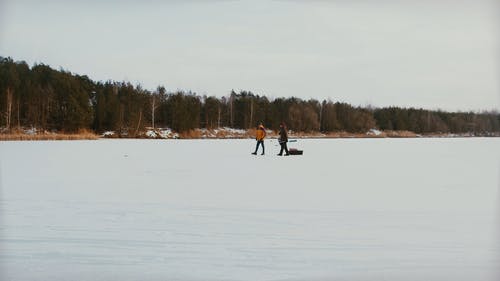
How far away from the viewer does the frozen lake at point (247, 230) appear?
3.20m

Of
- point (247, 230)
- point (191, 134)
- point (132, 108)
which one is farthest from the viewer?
point (191, 134)

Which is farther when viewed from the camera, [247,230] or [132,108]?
[132,108]

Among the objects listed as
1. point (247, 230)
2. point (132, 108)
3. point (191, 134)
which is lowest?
point (247, 230)

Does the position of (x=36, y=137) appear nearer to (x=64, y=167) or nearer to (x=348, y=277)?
(x=64, y=167)

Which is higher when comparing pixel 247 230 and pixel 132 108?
pixel 132 108

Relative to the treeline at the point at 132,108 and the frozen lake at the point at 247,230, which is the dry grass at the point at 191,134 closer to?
the treeline at the point at 132,108

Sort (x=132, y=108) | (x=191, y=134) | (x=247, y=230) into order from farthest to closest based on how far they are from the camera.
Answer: (x=191, y=134), (x=132, y=108), (x=247, y=230)

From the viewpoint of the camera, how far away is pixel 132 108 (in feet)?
140

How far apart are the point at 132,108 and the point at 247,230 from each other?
131 ft

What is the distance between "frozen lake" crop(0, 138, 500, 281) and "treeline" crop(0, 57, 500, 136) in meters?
32.1

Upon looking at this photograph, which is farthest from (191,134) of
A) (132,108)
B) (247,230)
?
(247,230)

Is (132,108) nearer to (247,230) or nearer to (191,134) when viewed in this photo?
(191,134)

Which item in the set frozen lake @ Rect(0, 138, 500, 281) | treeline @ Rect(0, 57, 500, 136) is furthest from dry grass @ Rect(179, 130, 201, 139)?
frozen lake @ Rect(0, 138, 500, 281)

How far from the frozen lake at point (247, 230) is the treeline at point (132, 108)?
1262 inches
